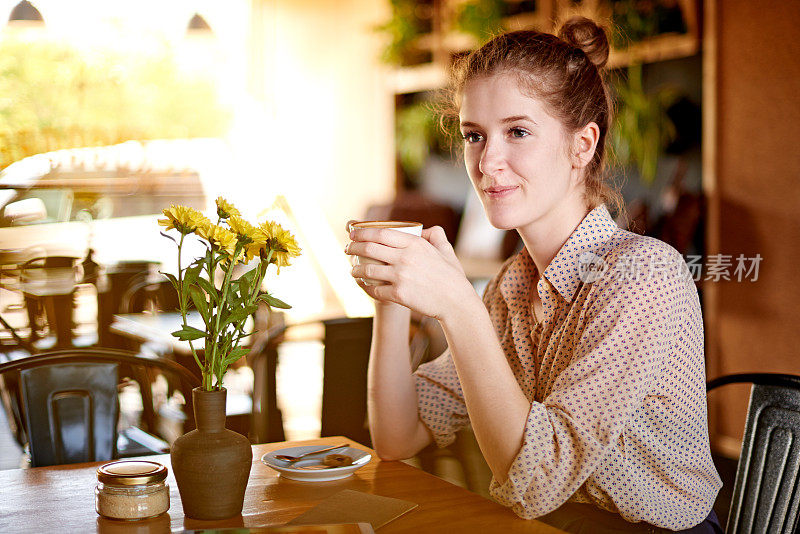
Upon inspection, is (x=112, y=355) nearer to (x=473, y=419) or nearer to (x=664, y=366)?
(x=473, y=419)

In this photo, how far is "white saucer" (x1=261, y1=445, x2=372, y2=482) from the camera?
1.23 meters

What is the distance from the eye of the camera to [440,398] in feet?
5.12

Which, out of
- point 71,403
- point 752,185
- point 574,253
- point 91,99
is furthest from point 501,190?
point 91,99

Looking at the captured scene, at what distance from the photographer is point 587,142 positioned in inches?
60.2

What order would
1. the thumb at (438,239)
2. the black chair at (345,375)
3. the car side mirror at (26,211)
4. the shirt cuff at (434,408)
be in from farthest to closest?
1. the car side mirror at (26,211)
2. the black chair at (345,375)
3. the shirt cuff at (434,408)
4. the thumb at (438,239)

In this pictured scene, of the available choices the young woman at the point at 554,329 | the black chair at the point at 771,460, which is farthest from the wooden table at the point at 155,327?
the black chair at the point at 771,460

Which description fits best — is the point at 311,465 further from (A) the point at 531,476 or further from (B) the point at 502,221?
(B) the point at 502,221

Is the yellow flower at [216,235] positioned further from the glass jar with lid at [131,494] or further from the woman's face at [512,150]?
the woman's face at [512,150]

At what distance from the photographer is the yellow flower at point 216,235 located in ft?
3.36

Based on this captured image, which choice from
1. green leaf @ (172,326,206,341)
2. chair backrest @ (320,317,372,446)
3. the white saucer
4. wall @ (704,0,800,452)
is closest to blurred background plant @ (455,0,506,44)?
wall @ (704,0,800,452)

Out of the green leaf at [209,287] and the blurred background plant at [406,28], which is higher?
the blurred background plant at [406,28]

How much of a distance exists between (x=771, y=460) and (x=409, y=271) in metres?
0.72

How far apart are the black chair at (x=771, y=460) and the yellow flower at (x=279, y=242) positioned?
2.75 feet

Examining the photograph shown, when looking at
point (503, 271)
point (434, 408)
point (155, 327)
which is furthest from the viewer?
point (155, 327)
